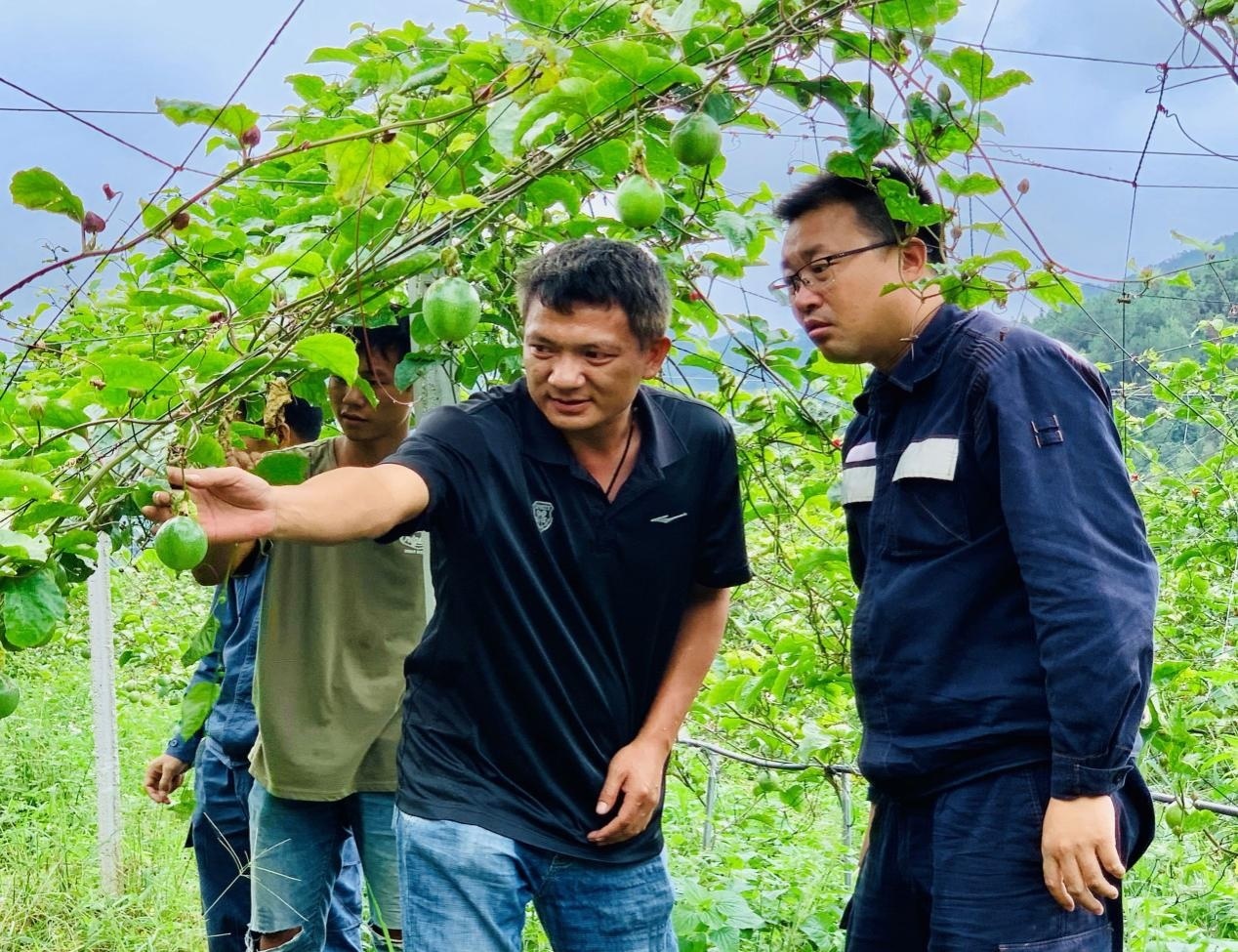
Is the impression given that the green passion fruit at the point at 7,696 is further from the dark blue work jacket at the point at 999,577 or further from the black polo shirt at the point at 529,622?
the dark blue work jacket at the point at 999,577

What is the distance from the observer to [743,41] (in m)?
1.54

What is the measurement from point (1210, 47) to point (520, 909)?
1.36 m

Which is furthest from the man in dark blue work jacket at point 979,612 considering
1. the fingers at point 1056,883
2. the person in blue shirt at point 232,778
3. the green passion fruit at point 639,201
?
the person in blue shirt at point 232,778

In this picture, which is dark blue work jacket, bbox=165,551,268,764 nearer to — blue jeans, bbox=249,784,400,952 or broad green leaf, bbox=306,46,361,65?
blue jeans, bbox=249,784,400,952

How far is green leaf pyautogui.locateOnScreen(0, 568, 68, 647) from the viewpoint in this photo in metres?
1.23

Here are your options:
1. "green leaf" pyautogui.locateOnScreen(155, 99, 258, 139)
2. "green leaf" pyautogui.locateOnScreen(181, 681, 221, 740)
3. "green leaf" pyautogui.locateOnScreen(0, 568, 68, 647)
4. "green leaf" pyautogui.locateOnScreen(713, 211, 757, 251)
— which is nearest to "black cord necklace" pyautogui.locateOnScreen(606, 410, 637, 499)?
"green leaf" pyautogui.locateOnScreen(713, 211, 757, 251)

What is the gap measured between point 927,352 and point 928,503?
0.22 m

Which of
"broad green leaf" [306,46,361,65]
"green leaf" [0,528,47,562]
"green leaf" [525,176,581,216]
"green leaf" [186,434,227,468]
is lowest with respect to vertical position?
"green leaf" [0,528,47,562]

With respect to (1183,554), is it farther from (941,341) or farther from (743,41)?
(743,41)

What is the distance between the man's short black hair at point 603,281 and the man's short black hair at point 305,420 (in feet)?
2.51

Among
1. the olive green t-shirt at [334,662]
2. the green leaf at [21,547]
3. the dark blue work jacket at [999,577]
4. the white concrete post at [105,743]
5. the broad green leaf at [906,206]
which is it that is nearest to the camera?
the green leaf at [21,547]

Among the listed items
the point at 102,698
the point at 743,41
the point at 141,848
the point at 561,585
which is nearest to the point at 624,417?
the point at 561,585

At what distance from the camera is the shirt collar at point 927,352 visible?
1.77m

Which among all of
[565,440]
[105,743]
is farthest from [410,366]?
[105,743]
